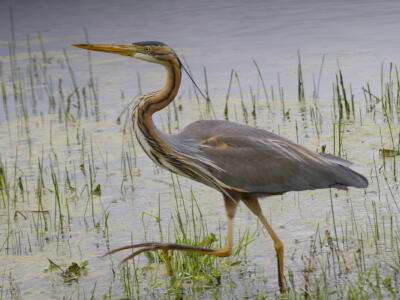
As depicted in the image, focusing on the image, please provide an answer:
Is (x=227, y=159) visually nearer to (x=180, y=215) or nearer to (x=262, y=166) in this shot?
(x=262, y=166)

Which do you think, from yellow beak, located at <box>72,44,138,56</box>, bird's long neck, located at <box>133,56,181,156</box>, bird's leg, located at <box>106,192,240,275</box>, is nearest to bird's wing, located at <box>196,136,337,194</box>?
bird's leg, located at <box>106,192,240,275</box>

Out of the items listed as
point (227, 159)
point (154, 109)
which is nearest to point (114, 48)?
point (154, 109)

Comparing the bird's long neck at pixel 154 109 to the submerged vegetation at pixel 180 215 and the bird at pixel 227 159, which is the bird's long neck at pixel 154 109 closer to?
the bird at pixel 227 159

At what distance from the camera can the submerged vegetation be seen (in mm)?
4395

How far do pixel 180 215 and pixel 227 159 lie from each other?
4.28 ft

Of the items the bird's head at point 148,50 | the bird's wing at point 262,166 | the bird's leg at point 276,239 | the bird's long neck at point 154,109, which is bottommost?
the bird's leg at point 276,239

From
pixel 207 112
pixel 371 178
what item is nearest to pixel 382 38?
pixel 207 112

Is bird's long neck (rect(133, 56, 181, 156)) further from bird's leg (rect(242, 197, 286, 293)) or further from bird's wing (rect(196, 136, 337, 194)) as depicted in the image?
bird's leg (rect(242, 197, 286, 293))

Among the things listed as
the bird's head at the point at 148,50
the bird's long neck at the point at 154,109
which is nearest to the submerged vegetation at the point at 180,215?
the bird's long neck at the point at 154,109

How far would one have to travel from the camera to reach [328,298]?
3.84 meters

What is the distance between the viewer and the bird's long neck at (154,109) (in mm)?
4344

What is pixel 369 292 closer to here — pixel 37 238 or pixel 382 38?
pixel 37 238

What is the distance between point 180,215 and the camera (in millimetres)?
5621

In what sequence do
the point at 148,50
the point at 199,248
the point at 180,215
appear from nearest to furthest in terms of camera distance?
the point at 199,248 → the point at 148,50 → the point at 180,215
